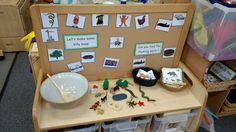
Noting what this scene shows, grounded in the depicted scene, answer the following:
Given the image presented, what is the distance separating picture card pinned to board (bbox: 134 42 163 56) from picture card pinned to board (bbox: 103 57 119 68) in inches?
4.9

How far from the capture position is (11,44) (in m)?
2.32

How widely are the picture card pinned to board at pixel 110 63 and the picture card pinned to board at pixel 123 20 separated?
210mm

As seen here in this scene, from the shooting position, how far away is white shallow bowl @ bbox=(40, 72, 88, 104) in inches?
40.4

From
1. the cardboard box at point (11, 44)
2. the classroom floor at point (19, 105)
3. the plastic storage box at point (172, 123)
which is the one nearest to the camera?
the plastic storage box at point (172, 123)

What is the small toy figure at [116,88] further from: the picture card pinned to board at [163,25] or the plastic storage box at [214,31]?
the plastic storage box at [214,31]

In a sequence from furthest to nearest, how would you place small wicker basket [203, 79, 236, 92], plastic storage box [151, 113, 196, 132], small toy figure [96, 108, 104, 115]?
small wicker basket [203, 79, 236, 92] → plastic storage box [151, 113, 196, 132] → small toy figure [96, 108, 104, 115]

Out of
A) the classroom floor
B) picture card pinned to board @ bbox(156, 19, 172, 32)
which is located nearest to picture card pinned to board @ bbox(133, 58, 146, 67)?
picture card pinned to board @ bbox(156, 19, 172, 32)

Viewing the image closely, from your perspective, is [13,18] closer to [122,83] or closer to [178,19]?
[122,83]

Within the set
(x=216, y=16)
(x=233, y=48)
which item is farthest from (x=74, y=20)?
(x=233, y=48)

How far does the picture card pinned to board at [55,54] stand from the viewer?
105 cm

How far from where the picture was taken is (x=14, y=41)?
2303 mm

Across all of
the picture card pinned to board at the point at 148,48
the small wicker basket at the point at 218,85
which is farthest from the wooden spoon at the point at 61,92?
the small wicker basket at the point at 218,85

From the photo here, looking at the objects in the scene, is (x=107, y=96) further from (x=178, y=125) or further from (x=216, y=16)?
(x=216, y=16)

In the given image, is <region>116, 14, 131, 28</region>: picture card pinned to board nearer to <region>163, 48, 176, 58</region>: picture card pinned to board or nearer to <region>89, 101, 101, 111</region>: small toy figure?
<region>163, 48, 176, 58</region>: picture card pinned to board
